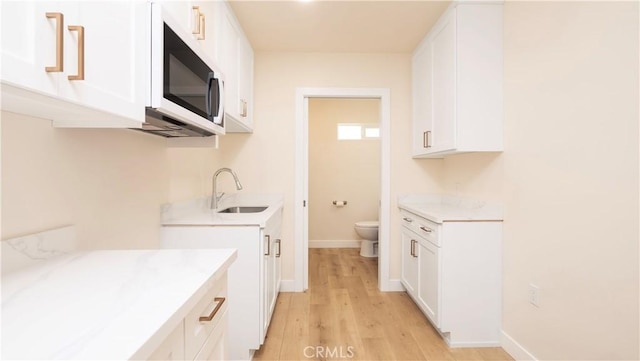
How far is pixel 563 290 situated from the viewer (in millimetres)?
1486

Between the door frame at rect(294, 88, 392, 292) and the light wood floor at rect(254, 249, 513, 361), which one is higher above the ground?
the door frame at rect(294, 88, 392, 292)

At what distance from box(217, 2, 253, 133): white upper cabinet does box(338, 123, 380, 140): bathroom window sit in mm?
2094

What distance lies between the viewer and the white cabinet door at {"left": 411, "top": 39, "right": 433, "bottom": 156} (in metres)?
2.45

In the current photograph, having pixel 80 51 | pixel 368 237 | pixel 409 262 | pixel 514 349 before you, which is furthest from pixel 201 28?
pixel 368 237

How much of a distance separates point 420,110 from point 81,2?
248 cm

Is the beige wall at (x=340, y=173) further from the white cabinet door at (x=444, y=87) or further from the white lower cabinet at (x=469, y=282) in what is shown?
the white lower cabinet at (x=469, y=282)

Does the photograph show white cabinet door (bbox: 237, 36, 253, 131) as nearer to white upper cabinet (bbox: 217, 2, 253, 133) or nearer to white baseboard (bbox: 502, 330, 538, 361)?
white upper cabinet (bbox: 217, 2, 253, 133)

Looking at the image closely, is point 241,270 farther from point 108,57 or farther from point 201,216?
point 108,57

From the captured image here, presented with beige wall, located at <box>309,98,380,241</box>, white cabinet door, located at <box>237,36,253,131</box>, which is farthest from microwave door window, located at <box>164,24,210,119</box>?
beige wall, located at <box>309,98,380,241</box>

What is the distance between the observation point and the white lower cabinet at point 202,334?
0.65 meters

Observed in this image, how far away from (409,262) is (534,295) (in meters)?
1.00

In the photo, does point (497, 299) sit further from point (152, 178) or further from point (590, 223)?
point (152, 178)

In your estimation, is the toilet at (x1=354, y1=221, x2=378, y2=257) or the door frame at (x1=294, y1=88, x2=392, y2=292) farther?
the toilet at (x1=354, y1=221, x2=378, y2=257)

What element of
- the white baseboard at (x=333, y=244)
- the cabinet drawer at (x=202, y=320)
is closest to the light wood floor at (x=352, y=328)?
the cabinet drawer at (x=202, y=320)
